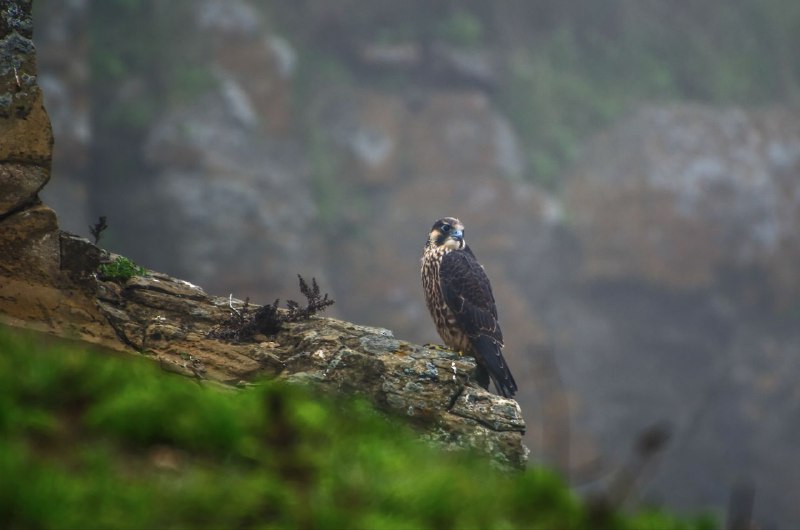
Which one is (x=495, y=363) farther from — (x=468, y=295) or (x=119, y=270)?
(x=119, y=270)

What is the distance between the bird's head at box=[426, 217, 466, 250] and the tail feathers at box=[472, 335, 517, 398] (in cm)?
119

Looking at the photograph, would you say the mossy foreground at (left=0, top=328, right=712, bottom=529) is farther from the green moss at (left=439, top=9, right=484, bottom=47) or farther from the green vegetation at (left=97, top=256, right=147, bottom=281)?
the green moss at (left=439, top=9, right=484, bottom=47)

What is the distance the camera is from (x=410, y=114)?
28484 millimetres

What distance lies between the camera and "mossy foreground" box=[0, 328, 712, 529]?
353cm

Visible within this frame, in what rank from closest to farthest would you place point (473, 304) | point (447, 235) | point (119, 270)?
point (119, 270) < point (473, 304) < point (447, 235)

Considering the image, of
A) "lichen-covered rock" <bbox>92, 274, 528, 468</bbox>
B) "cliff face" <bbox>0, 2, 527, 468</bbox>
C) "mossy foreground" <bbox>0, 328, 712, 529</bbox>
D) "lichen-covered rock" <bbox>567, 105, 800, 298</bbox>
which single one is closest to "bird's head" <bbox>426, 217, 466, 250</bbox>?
"lichen-covered rock" <bbox>92, 274, 528, 468</bbox>

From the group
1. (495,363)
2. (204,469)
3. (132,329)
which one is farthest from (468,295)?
(204,469)

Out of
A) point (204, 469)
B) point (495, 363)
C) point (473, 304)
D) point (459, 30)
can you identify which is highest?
point (459, 30)

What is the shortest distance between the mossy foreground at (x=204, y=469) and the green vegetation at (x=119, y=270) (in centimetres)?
230

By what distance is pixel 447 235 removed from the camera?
34.1 feet

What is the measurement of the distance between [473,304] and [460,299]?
0.13 meters

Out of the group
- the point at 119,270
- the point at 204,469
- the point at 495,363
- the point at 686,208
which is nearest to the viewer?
the point at 204,469

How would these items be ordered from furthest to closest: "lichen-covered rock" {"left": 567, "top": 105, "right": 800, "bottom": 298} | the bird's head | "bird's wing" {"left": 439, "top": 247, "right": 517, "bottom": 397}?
"lichen-covered rock" {"left": 567, "top": 105, "right": 800, "bottom": 298}, the bird's head, "bird's wing" {"left": 439, "top": 247, "right": 517, "bottom": 397}

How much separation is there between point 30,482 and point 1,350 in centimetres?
141
